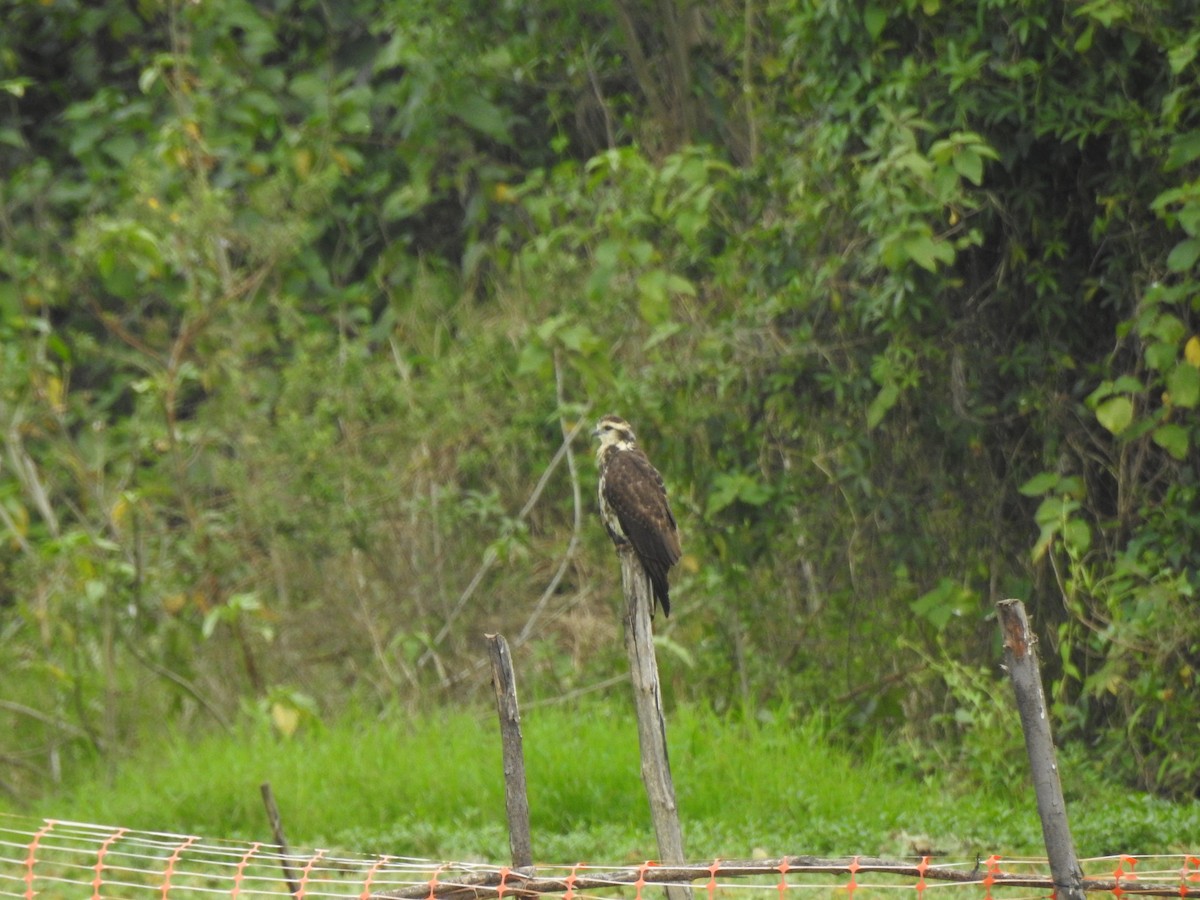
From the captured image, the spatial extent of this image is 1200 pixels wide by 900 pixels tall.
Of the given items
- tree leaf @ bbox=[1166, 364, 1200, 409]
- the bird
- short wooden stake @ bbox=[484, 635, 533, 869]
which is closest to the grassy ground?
the bird

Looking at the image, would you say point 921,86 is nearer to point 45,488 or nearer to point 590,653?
point 590,653

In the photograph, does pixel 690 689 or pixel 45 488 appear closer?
pixel 690 689

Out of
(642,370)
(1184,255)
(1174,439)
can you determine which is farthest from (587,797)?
(1184,255)

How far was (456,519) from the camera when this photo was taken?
784cm

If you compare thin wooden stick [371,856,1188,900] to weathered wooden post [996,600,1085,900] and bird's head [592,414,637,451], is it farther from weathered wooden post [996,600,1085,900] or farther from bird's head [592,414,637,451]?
bird's head [592,414,637,451]

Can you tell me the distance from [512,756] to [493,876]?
0.29 meters

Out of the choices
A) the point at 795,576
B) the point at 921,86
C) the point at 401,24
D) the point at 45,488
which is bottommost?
the point at 795,576

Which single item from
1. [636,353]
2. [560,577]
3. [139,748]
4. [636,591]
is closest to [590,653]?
[560,577]

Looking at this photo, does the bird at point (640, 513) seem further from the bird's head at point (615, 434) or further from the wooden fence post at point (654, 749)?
the wooden fence post at point (654, 749)

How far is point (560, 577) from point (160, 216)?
2.88 m

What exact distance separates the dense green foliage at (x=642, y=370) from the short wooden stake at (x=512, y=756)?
107 inches

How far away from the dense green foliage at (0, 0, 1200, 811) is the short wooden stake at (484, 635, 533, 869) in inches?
107

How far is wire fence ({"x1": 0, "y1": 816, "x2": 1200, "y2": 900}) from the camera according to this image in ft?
10.9

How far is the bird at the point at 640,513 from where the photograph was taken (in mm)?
5082
